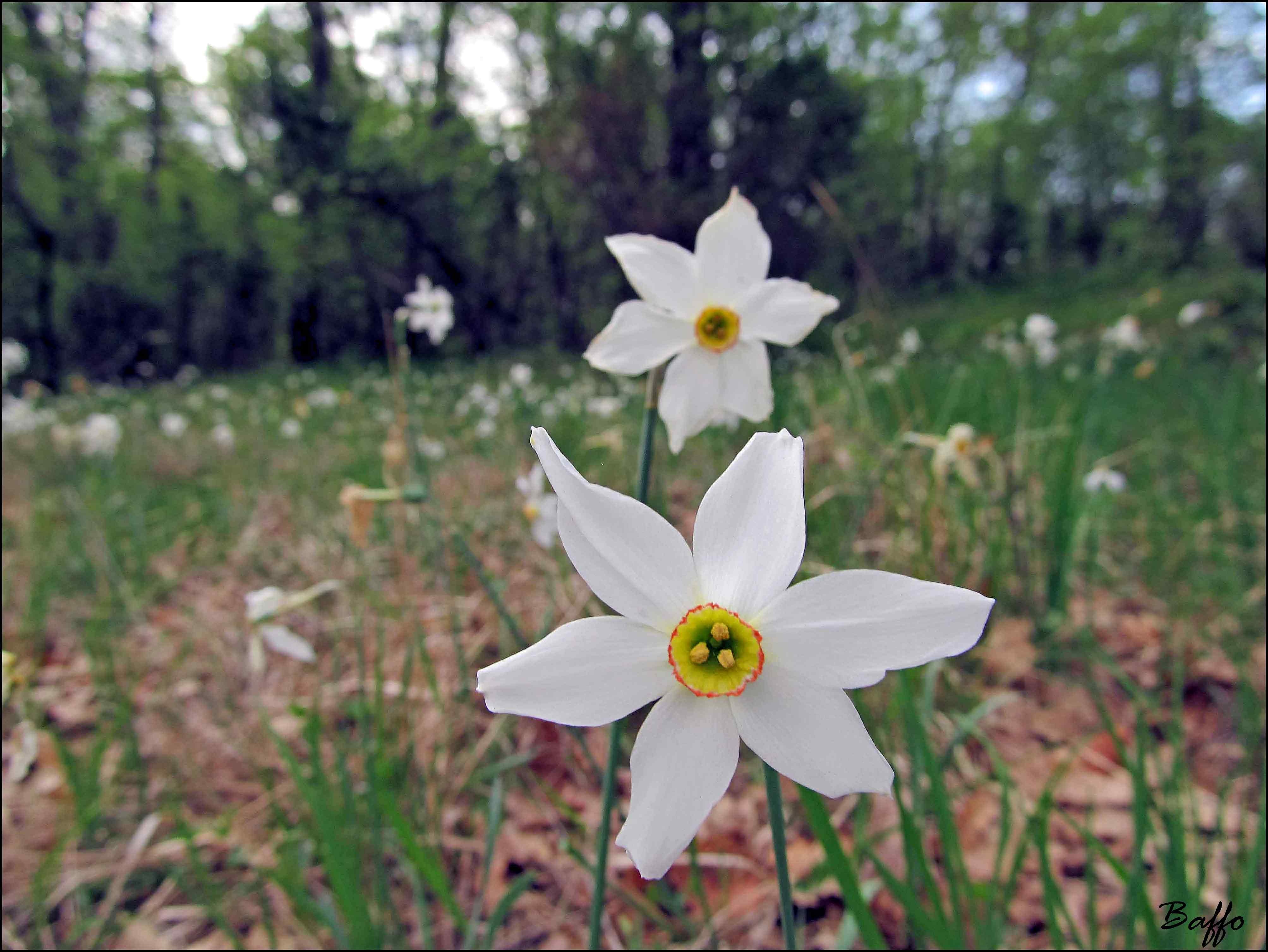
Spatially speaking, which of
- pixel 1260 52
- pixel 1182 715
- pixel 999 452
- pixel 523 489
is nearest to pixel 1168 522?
pixel 999 452

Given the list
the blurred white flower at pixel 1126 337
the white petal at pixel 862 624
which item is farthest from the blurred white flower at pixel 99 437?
the blurred white flower at pixel 1126 337

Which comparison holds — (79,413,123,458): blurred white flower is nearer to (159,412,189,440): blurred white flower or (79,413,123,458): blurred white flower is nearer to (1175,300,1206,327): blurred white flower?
(159,412,189,440): blurred white flower

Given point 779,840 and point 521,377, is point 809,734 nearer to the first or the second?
point 779,840

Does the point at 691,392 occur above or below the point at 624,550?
above

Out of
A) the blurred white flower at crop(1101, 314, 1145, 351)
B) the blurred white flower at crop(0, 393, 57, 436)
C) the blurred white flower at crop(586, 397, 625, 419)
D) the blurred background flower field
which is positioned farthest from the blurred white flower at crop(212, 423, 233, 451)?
the blurred white flower at crop(1101, 314, 1145, 351)

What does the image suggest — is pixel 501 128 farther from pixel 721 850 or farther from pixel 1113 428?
pixel 721 850

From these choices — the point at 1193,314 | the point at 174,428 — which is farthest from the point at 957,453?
the point at 174,428

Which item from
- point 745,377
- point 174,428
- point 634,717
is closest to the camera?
point 745,377
